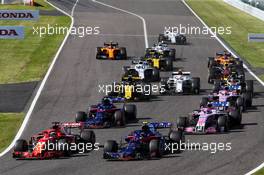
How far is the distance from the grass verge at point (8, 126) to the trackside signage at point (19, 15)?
42.9 m

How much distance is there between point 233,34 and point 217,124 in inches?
1729

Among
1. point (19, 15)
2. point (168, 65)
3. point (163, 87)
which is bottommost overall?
point (163, 87)

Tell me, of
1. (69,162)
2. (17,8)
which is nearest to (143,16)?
(17,8)

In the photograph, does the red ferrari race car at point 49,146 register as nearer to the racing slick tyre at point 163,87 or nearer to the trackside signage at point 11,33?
the racing slick tyre at point 163,87

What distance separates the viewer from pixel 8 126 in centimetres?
4622

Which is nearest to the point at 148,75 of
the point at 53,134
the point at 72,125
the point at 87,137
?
the point at 72,125

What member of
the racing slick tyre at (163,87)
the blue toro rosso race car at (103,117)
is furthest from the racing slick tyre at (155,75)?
the blue toro rosso race car at (103,117)

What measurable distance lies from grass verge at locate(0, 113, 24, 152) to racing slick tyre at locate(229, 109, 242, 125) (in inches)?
418

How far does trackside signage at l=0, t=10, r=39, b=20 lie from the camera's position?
91.1m

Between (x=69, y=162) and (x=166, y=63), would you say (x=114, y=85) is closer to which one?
(x=166, y=63)

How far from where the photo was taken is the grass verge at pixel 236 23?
75.1m

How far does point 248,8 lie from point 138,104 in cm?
5568

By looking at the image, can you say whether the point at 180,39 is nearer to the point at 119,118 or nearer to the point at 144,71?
the point at 144,71

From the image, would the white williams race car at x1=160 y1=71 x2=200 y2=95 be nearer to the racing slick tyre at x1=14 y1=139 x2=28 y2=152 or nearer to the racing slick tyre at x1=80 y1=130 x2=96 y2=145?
the racing slick tyre at x1=80 y1=130 x2=96 y2=145
